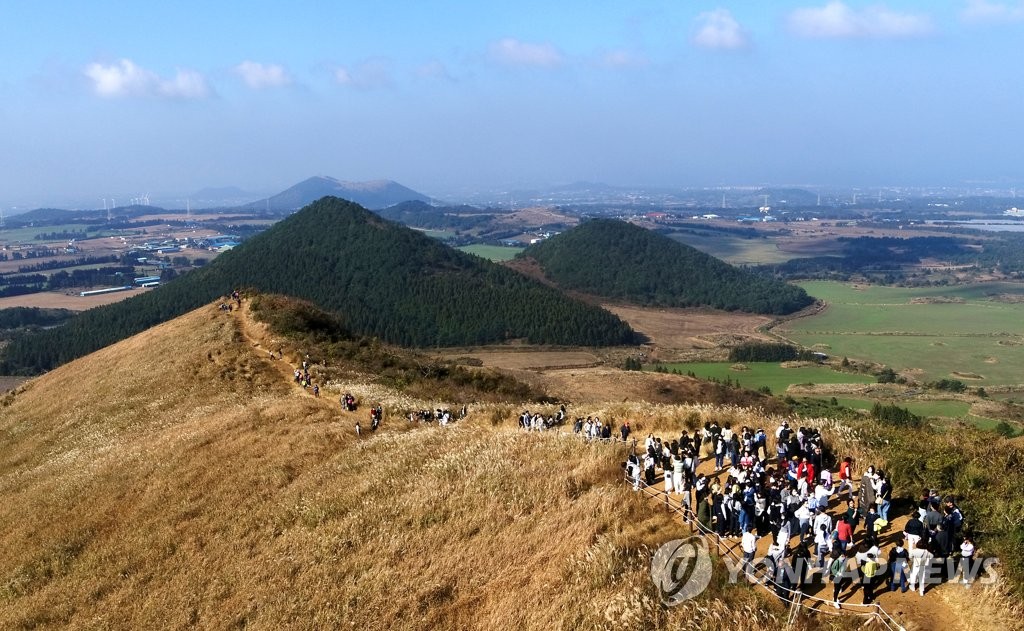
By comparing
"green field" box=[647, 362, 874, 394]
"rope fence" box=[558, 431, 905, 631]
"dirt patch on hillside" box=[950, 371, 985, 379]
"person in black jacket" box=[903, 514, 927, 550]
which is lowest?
"dirt patch on hillside" box=[950, 371, 985, 379]

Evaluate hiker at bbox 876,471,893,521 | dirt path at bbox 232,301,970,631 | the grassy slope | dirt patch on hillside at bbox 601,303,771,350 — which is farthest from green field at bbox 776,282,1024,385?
the grassy slope

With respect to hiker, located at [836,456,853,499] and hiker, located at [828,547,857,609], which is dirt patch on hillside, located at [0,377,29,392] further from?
hiker, located at [828,547,857,609]

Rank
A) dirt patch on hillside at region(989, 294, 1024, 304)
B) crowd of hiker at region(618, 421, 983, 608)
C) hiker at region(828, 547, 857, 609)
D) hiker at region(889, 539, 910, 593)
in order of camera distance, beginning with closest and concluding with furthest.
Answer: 1. hiker at region(828, 547, 857, 609)
2. hiker at region(889, 539, 910, 593)
3. crowd of hiker at region(618, 421, 983, 608)
4. dirt patch on hillside at region(989, 294, 1024, 304)

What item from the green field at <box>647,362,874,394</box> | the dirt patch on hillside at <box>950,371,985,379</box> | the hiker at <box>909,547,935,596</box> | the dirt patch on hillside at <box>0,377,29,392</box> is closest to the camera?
the hiker at <box>909,547,935,596</box>

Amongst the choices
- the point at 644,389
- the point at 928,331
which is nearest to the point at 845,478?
the point at 644,389

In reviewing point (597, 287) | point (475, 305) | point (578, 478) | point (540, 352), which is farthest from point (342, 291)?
point (578, 478)

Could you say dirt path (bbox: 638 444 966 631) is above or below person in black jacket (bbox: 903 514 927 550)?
below

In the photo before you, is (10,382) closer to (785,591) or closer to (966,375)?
(785,591)

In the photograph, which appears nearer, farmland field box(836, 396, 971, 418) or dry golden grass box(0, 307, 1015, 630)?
dry golden grass box(0, 307, 1015, 630)
